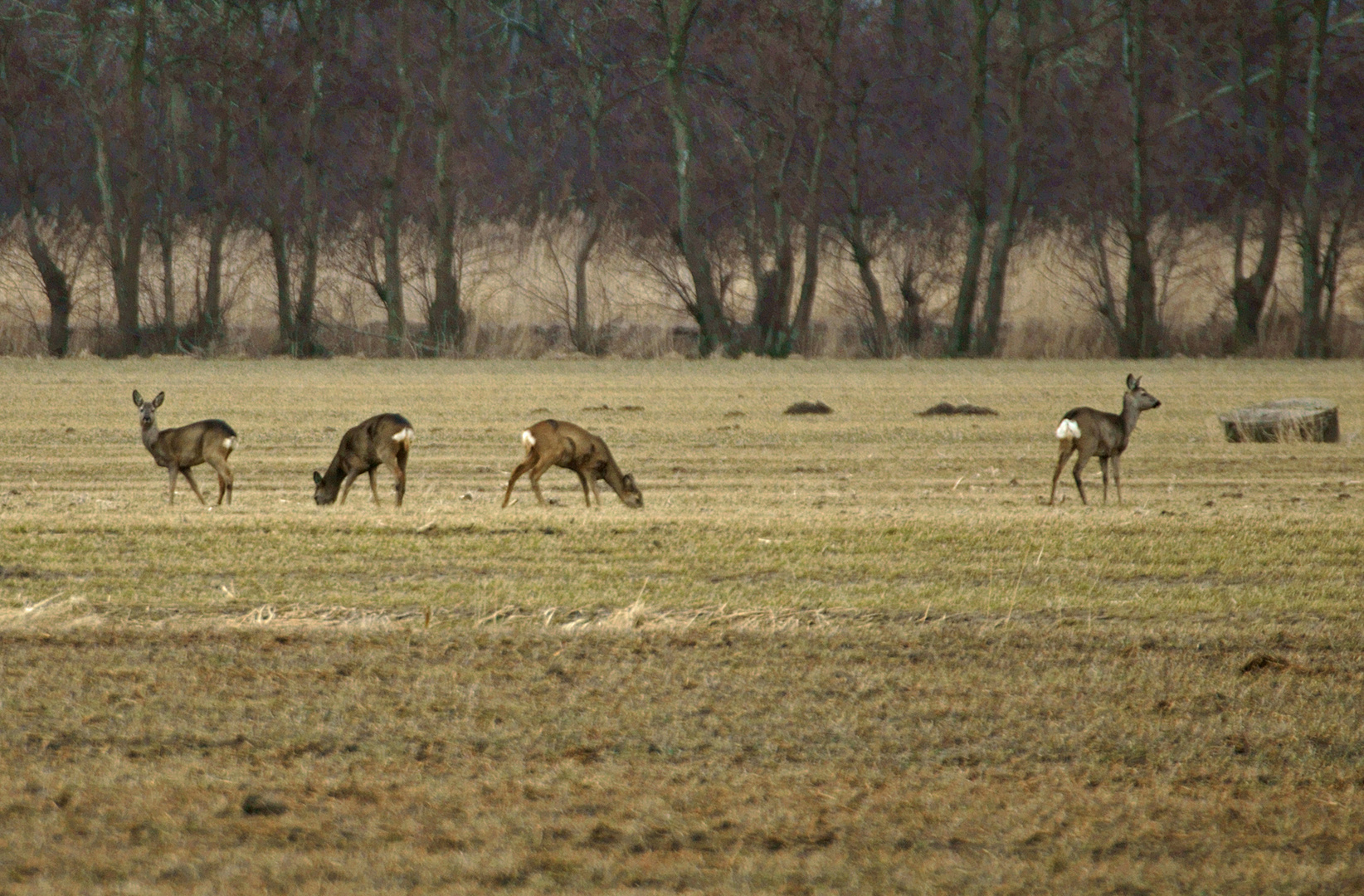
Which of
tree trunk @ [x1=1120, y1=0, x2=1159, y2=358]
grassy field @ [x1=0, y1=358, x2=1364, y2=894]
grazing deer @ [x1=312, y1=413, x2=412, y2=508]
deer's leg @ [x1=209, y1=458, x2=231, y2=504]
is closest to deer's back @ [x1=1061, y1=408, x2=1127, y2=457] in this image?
grassy field @ [x1=0, y1=358, x2=1364, y2=894]

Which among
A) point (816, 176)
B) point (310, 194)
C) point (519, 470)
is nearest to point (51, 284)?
point (310, 194)

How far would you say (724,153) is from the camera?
4766cm

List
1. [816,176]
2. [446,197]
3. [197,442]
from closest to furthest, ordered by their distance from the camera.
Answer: [197,442] < [816,176] < [446,197]

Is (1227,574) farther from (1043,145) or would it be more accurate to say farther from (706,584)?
(1043,145)

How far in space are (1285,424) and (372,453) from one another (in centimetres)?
1076

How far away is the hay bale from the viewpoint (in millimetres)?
19250

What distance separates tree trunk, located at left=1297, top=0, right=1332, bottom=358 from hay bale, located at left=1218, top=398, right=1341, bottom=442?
22.0 m

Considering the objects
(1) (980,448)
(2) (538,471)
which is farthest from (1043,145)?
(2) (538,471)

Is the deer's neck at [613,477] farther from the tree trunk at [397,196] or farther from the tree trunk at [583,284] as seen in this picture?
the tree trunk at [397,196]

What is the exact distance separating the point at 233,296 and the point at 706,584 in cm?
3758

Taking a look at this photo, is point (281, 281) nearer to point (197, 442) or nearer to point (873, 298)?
point (873, 298)

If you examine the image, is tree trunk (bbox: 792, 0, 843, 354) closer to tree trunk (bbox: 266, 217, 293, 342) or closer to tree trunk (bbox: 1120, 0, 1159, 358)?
tree trunk (bbox: 1120, 0, 1159, 358)

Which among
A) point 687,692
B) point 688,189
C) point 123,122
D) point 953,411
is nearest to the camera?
point 687,692

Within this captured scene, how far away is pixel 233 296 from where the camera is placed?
44.7 m
